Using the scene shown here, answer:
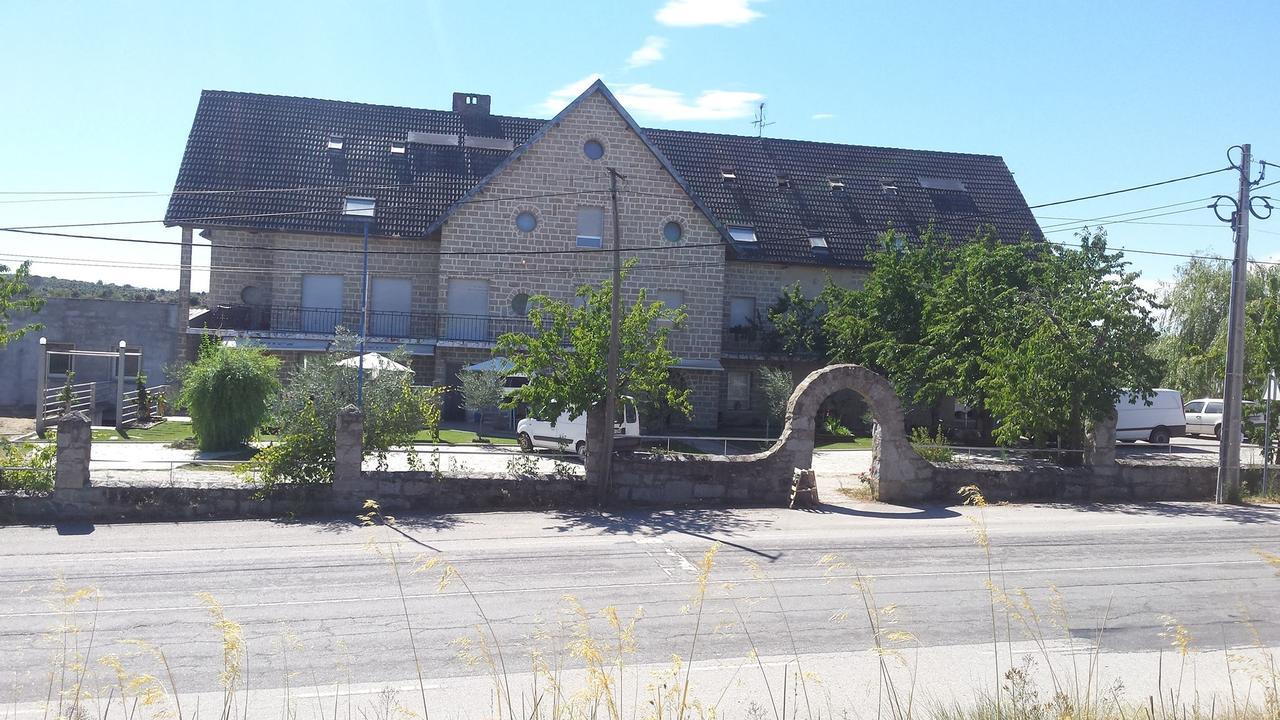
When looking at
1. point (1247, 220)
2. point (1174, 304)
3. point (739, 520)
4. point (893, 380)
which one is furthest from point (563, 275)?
point (1174, 304)

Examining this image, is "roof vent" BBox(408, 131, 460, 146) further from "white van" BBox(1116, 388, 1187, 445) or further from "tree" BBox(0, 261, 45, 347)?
"white van" BBox(1116, 388, 1187, 445)

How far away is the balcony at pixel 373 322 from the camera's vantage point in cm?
3219

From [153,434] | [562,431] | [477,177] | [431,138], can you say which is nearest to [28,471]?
[562,431]

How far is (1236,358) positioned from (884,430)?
7.20m

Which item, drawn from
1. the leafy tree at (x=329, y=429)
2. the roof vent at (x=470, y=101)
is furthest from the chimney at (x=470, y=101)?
the leafy tree at (x=329, y=429)

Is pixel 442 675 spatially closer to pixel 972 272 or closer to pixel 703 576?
pixel 703 576

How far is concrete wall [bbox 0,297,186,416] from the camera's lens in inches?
1404

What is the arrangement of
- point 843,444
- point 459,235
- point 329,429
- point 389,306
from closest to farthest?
point 329,429 < point 843,444 < point 459,235 < point 389,306

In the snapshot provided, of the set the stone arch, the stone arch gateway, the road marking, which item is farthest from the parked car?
the road marking

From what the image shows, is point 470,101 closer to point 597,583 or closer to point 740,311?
point 740,311

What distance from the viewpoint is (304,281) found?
32812mm

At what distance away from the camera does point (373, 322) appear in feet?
108

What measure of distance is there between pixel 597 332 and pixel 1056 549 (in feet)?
27.2

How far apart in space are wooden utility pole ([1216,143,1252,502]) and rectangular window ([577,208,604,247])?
1830 cm
